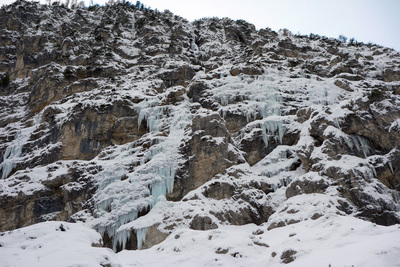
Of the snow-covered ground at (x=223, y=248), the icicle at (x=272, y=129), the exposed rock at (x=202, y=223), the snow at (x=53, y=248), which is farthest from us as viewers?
the icicle at (x=272, y=129)

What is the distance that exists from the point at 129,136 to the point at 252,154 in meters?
10.4

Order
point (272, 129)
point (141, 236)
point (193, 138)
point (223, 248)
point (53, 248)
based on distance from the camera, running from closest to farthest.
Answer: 1. point (53, 248)
2. point (223, 248)
3. point (141, 236)
4. point (193, 138)
5. point (272, 129)

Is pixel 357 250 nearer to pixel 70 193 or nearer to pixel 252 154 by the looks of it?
pixel 252 154

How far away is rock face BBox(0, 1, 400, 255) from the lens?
18.3 meters

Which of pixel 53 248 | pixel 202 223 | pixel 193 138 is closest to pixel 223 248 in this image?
pixel 53 248

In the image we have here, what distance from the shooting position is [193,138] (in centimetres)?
2322

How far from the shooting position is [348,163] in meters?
18.5

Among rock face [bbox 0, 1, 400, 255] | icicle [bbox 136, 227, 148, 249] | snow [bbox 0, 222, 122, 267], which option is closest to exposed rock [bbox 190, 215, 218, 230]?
rock face [bbox 0, 1, 400, 255]

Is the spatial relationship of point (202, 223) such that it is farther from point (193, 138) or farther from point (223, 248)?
point (193, 138)

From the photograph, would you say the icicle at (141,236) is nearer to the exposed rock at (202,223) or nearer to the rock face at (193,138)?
the rock face at (193,138)

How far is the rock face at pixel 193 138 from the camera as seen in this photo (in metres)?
18.3

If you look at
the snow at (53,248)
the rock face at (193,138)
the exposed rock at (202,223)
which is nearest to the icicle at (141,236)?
the rock face at (193,138)

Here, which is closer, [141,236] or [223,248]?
[223,248]

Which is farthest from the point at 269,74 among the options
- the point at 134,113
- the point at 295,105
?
the point at 134,113
